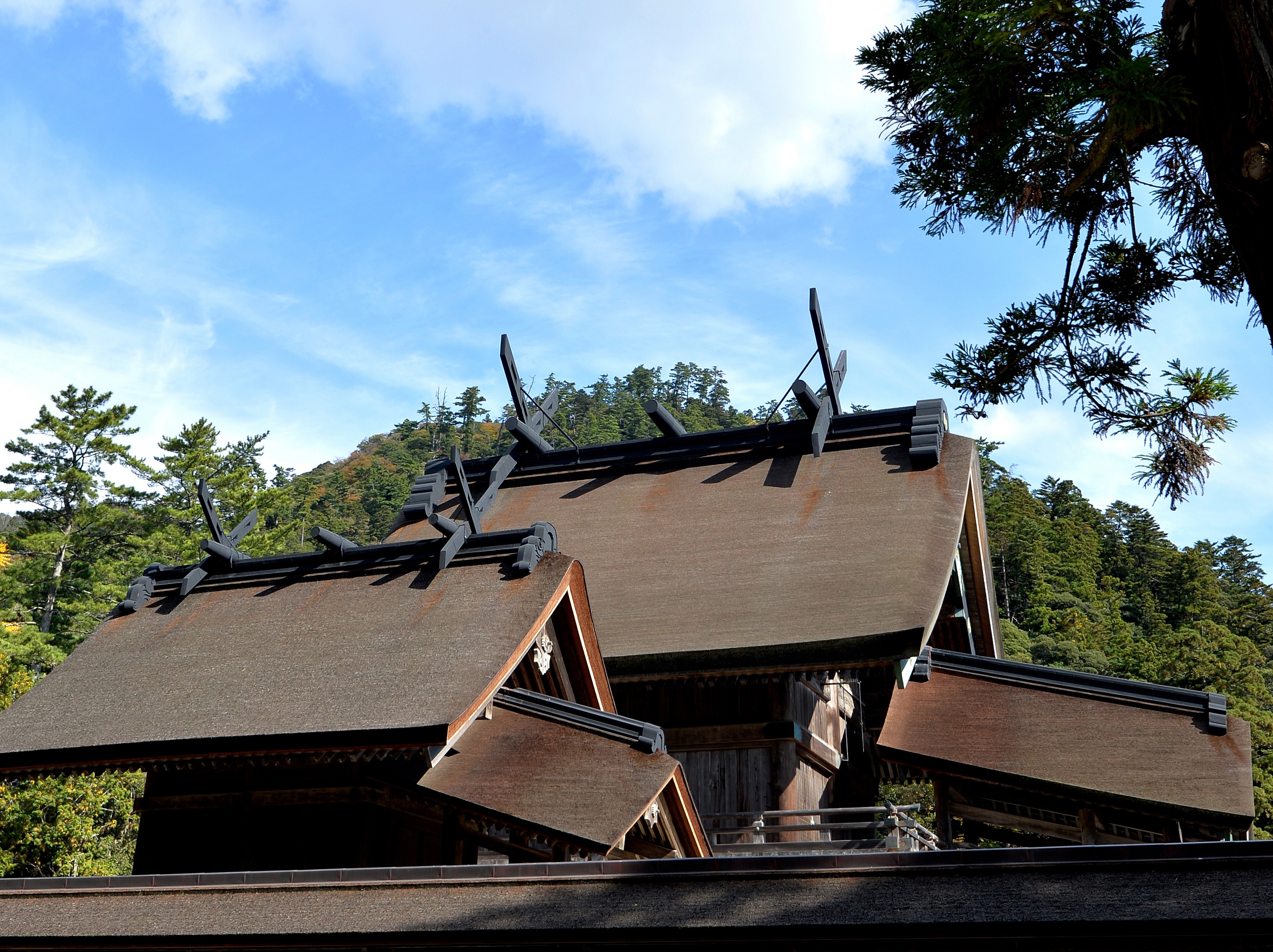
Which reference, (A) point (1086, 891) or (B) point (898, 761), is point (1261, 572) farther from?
(A) point (1086, 891)

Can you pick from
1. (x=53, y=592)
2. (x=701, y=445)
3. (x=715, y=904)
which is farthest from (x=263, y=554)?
(x=715, y=904)

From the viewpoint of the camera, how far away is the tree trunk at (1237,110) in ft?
14.2

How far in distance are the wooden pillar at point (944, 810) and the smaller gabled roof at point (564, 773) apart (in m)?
2.07

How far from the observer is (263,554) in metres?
41.6

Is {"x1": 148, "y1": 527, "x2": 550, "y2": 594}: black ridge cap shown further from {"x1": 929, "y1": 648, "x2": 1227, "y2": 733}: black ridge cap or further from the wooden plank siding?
{"x1": 929, "y1": 648, "x2": 1227, "y2": 733}: black ridge cap

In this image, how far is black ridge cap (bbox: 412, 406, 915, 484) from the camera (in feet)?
45.8

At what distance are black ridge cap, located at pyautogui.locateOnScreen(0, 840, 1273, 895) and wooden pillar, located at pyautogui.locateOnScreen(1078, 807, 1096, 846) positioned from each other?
2948mm

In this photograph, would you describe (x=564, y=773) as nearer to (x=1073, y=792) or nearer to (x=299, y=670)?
(x=299, y=670)

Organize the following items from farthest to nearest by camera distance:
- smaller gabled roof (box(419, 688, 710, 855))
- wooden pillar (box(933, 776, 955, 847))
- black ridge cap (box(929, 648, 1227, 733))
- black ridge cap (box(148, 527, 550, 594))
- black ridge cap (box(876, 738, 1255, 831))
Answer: black ridge cap (box(148, 527, 550, 594)) < wooden pillar (box(933, 776, 955, 847)) < black ridge cap (box(929, 648, 1227, 733)) < black ridge cap (box(876, 738, 1255, 831)) < smaller gabled roof (box(419, 688, 710, 855))

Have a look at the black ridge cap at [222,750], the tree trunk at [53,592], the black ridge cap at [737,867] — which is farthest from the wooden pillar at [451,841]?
the tree trunk at [53,592]

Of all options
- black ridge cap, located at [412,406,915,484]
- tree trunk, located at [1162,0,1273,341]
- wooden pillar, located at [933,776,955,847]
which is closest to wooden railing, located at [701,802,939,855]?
wooden pillar, located at [933,776,955,847]

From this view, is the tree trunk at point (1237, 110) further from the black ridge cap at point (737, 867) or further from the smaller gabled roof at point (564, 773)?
the smaller gabled roof at point (564, 773)

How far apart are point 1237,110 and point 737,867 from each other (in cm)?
426

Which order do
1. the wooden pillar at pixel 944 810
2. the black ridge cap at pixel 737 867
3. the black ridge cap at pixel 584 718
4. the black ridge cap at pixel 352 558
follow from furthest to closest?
the black ridge cap at pixel 352 558 → the wooden pillar at pixel 944 810 → the black ridge cap at pixel 584 718 → the black ridge cap at pixel 737 867
